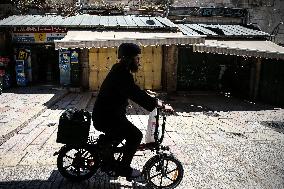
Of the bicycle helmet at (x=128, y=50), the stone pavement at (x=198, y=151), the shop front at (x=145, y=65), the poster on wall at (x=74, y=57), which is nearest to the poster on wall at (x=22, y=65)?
the shop front at (x=145, y=65)

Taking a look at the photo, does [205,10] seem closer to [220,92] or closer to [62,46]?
[220,92]

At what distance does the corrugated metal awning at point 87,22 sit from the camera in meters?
14.0

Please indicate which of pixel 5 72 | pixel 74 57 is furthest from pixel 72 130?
pixel 5 72

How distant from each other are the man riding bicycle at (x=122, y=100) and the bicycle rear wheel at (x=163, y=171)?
444 millimetres

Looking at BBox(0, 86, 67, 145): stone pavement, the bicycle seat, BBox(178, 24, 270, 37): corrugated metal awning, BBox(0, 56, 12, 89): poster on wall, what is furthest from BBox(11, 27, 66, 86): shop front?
the bicycle seat

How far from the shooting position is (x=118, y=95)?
13.3 feet

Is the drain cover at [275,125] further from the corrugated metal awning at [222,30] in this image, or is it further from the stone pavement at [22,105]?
the stone pavement at [22,105]

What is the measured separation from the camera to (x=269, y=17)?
18062 millimetres

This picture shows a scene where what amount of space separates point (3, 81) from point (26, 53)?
2134mm

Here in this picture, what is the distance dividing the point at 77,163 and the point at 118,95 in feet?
4.86

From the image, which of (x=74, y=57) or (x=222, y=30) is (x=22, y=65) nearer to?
(x=74, y=57)

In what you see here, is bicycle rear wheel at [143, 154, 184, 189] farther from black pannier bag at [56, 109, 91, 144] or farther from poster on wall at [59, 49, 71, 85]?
poster on wall at [59, 49, 71, 85]

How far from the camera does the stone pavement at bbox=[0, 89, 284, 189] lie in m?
4.93

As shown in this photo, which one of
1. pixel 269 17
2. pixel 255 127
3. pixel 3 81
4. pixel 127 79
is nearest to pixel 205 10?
pixel 269 17
